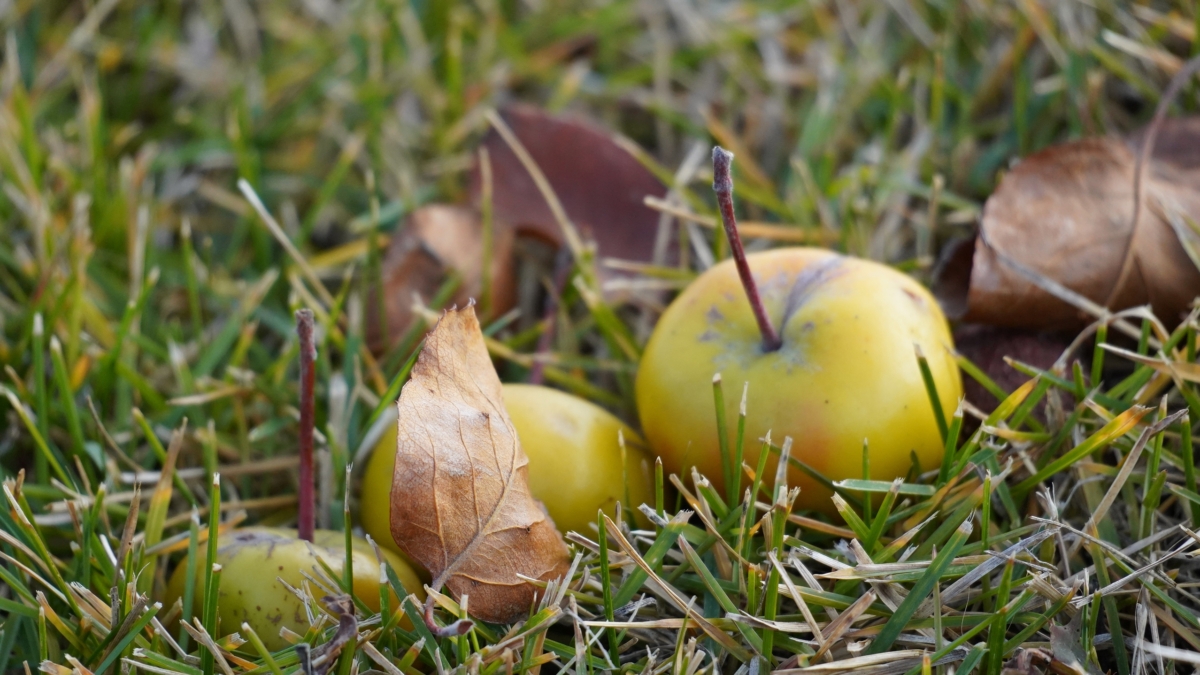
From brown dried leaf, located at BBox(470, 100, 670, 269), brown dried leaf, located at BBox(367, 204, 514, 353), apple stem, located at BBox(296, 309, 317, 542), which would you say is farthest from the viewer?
brown dried leaf, located at BBox(470, 100, 670, 269)

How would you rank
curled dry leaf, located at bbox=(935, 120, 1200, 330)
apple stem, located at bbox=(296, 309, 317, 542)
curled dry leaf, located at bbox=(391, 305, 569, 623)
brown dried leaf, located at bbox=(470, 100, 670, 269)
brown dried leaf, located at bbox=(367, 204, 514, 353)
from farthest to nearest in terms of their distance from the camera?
brown dried leaf, located at bbox=(470, 100, 670, 269) → brown dried leaf, located at bbox=(367, 204, 514, 353) → curled dry leaf, located at bbox=(935, 120, 1200, 330) → apple stem, located at bbox=(296, 309, 317, 542) → curled dry leaf, located at bbox=(391, 305, 569, 623)

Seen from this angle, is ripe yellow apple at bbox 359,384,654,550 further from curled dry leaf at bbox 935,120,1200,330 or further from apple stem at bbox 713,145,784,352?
curled dry leaf at bbox 935,120,1200,330

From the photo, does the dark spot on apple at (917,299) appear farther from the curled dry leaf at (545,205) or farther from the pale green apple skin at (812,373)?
the curled dry leaf at (545,205)

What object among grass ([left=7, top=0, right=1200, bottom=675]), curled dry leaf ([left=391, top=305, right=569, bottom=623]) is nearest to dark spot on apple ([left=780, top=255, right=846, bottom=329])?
grass ([left=7, top=0, right=1200, bottom=675])

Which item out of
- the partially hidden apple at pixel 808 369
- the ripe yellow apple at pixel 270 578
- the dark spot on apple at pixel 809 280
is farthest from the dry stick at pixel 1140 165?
the ripe yellow apple at pixel 270 578

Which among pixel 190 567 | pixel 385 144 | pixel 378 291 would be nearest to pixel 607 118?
pixel 385 144

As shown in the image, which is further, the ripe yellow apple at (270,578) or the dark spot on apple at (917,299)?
the dark spot on apple at (917,299)

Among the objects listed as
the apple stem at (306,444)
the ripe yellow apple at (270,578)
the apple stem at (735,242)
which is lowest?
the ripe yellow apple at (270,578)

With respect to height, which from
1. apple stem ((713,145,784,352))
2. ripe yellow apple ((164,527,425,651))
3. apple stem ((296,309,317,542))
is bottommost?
ripe yellow apple ((164,527,425,651))
